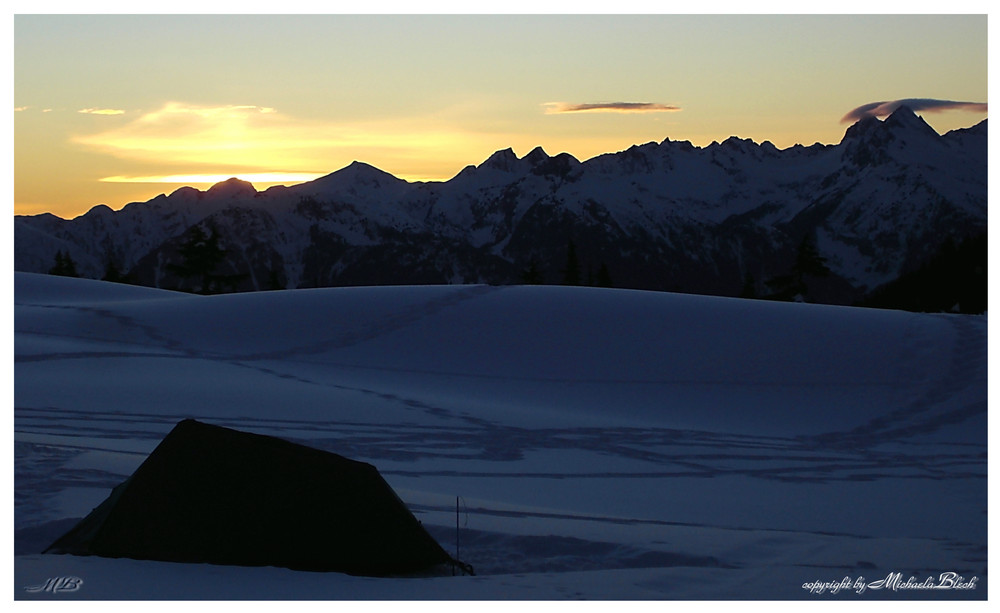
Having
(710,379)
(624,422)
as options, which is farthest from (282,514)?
(710,379)

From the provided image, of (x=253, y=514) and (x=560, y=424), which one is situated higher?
(x=253, y=514)

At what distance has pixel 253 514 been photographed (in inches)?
330

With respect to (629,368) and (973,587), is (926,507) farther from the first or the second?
(629,368)

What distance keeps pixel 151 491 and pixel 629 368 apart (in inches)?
663

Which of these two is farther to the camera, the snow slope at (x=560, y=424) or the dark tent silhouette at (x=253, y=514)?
the snow slope at (x=560, y=424)

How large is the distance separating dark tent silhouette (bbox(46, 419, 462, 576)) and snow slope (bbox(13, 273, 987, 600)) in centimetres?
23

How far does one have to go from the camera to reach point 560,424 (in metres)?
18.7

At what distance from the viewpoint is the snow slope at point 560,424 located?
29.2 ft

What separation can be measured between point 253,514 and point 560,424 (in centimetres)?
1077

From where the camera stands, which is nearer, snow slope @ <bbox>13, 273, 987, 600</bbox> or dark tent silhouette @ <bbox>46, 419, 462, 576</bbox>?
dark tent silhouette @ <bbox>46, 419, 462, 576</bbox>

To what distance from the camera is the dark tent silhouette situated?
27.2 ft

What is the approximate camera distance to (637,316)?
94.3 ft

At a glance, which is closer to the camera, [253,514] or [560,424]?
[253,514]

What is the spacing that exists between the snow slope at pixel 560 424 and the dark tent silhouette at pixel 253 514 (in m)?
0.23
